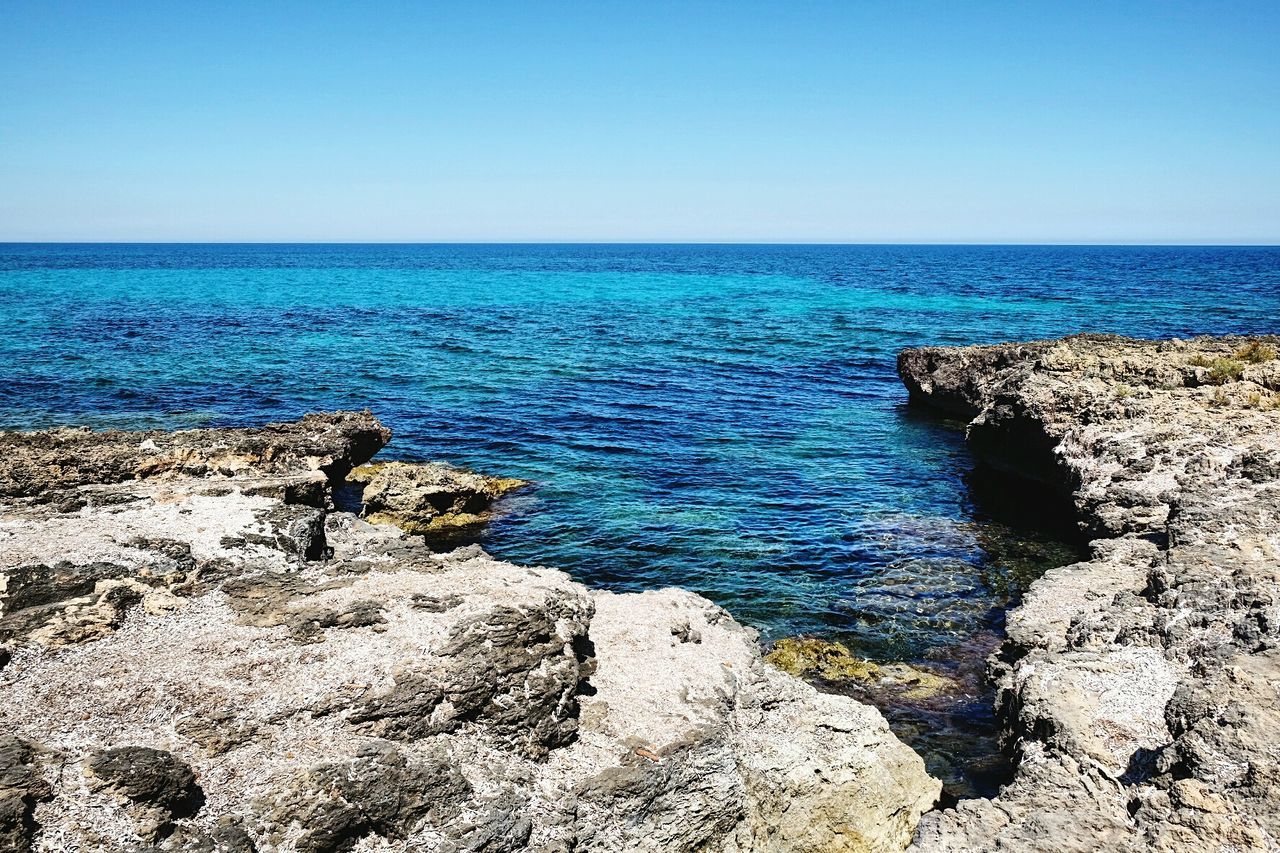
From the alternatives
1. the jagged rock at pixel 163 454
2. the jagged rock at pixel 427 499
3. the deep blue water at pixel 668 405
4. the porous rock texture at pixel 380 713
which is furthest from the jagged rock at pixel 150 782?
the jagged rock at pixel 427 499

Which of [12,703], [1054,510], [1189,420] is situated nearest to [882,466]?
[1054,510]

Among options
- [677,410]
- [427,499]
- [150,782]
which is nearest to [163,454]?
[427,499]

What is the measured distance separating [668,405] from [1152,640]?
1098 inches

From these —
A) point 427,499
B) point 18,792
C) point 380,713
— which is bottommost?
point 427,499

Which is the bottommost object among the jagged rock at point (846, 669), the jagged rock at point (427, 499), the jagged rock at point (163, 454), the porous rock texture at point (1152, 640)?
the jagged rock at point (846, 669)

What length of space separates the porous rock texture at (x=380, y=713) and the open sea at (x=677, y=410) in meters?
4.17

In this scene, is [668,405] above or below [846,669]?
above

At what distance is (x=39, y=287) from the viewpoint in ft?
316

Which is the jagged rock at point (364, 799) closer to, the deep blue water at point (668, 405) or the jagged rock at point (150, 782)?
the jagged rock at point (150, 782)

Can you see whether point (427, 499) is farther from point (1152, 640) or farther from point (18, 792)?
point (1152, 640)

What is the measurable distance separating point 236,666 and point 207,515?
5237 mm

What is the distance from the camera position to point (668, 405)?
39.3 m

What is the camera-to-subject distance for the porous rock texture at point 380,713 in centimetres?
813

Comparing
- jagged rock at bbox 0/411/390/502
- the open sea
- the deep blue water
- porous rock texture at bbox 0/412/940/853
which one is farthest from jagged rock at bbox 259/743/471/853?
the deep blue water
